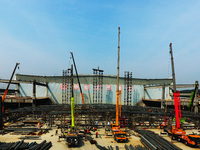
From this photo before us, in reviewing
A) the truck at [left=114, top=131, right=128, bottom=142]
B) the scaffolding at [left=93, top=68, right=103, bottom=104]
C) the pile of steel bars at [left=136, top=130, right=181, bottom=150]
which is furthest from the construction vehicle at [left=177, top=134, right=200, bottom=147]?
the scaffolding at [left=93, top=68, right=103, bottom=104]

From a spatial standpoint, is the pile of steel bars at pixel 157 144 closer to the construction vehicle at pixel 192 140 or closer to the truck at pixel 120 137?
the truck at pixel 120 137

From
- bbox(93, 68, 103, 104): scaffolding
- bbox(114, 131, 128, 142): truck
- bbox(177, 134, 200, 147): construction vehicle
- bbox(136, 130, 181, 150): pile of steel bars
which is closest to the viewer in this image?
bbox(136, 130, 181, 150): pile of steel bars

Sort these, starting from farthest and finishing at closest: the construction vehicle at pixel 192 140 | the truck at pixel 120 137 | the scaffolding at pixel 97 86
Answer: the scaffolding at pixel 97 86
the truck at pixel 120 137
the construction vehicle at pixel 192 140

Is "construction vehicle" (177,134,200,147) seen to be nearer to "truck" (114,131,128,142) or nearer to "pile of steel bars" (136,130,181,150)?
"pile of steel bars" (136,130,181,150)

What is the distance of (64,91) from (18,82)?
777 inches

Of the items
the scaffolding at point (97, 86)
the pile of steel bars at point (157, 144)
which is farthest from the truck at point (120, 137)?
the scaffolding at point (97, 86)

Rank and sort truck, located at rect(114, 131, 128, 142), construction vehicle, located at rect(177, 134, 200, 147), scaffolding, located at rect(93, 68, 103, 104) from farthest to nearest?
scaffolding, located at rect(93, 68, 103, 104) < truck, located at rect(114, 131, 128, 142) < construction vehicle, located at rect(177, 134, 200, 147)

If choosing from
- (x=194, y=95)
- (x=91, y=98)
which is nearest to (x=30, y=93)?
(x=91, y=98)

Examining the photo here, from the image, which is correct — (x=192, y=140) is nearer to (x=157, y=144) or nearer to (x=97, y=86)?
(x=157, y=144)

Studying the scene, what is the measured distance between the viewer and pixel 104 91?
61.8 meters

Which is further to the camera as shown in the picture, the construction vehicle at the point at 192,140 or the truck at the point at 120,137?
the truck at the point at 120,137

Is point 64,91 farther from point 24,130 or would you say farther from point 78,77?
point 24,130

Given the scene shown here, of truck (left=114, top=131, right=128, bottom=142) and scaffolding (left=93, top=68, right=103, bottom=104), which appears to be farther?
scaffolding (left=93, top=68, right=103, bottom=104)

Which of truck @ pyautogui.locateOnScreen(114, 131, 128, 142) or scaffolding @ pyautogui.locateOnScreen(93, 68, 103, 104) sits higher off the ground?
scaffolding @ pyautogui.locateOnScreen(93, 68, 103, 104)
